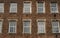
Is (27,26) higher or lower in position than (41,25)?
lower

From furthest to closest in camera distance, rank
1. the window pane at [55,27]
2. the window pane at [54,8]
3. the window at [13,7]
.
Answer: the window at [13,7], the window pane at [54,8], the window pane at [55,27]

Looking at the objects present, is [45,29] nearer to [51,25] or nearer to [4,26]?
[51,25]

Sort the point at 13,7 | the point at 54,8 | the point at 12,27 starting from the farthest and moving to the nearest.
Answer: the point at 13,7 < the point at 54,8 < the point at 12,27

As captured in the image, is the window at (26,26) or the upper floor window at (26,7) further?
the upper floor window at (26,7)

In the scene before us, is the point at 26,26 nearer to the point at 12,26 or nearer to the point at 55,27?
the point at 12,26

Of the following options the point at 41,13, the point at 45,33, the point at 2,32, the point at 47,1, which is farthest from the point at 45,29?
the point at 2,32

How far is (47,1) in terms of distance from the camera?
29.0 meters

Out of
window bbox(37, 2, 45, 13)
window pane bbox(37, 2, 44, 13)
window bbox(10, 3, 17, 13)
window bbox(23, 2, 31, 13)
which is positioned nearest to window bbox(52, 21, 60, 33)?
window bbox(37, 2, 45, 13)

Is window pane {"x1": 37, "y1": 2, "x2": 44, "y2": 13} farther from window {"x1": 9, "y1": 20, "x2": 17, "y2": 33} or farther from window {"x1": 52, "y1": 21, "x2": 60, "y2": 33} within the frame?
window {"x1": 9, "y1": 20, "x2": 17, "y2": 33}

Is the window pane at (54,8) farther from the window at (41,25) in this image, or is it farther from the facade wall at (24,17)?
the window at (41,25)

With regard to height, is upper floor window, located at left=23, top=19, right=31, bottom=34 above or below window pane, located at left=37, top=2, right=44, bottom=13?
below

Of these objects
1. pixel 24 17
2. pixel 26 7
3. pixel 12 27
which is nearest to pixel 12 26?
pixel 12 27

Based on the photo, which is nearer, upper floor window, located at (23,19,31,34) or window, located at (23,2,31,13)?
upper floor window, located at (23,19,31,34)

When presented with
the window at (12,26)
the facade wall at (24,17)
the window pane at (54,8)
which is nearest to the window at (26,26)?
the facade wall at (24,17)
